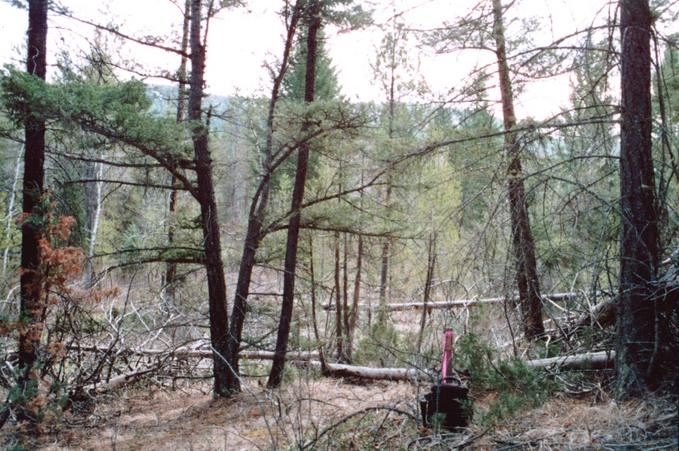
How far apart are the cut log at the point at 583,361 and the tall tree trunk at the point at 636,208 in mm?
845

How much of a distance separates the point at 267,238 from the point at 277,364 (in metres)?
2.28

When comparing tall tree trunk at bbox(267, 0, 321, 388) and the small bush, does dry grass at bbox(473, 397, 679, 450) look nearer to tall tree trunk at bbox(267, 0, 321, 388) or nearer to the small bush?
the small bush

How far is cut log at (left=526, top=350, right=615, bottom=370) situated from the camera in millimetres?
4418

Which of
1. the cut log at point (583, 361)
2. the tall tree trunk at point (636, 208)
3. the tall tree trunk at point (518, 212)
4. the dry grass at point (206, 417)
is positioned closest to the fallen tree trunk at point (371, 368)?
Result: the cut log at point (583, 361)

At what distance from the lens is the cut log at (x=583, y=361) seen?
442 centimetres

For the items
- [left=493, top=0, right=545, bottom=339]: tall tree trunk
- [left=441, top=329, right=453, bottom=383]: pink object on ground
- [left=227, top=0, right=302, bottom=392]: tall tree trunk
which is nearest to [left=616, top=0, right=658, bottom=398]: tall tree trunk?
[left=493, top=0, right=545, bottom=339]: tall tree trunk

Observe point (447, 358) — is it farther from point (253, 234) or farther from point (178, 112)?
point (178, 112)

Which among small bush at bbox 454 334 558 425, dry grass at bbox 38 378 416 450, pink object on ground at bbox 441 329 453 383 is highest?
pink object on ground at bbox 441 329 453 383

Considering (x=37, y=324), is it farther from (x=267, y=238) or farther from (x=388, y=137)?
(x=388, y=137)

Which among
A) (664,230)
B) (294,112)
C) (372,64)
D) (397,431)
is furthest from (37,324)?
(372,64)

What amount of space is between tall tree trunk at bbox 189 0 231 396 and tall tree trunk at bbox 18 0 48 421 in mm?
1960

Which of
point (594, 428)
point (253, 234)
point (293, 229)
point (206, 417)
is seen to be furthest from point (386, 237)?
point (594, 428)

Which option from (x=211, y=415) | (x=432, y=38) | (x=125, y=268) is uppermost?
(x=432, y=38)

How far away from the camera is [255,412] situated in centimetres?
669
